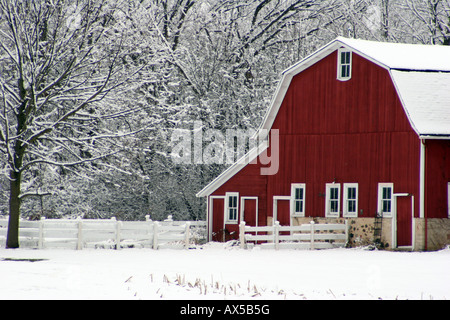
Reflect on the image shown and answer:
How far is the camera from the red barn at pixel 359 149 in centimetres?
2580

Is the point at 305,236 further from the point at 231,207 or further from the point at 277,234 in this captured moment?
the point at 231,207

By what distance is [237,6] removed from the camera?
40219 mm

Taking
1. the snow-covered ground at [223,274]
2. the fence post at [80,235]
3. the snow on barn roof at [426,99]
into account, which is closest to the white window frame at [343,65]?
the snow on barn roof at [426,99]

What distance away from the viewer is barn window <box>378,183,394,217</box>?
26.5 m

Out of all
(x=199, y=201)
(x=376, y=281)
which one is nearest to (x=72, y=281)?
(x=376, y=281)

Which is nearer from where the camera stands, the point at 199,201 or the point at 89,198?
the point at 89,198

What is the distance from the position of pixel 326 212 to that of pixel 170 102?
14634 millimetres

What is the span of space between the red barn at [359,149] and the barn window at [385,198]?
0.04 m

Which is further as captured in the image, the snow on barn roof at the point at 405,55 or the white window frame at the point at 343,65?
the white window frame at the point at 343,65

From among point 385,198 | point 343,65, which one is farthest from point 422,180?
point 343,65

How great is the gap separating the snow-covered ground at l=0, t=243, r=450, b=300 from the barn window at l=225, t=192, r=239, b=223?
5158 millimetres

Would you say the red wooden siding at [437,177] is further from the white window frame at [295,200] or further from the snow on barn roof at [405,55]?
the white window frame at [295,200]

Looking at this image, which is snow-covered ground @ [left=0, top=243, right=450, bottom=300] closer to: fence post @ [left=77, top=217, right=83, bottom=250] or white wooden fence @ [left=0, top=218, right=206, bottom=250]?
fence post @ [left=77, top=217, right=83, bottom=250]
